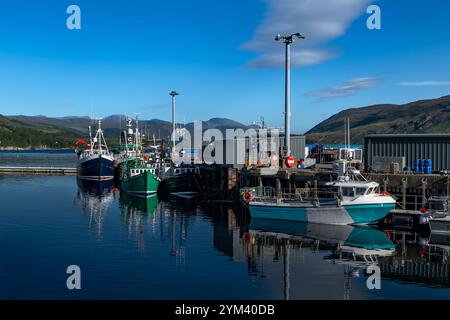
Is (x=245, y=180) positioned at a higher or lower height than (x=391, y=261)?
higher

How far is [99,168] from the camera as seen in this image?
97.2m

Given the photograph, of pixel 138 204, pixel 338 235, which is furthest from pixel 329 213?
pixel 138 204

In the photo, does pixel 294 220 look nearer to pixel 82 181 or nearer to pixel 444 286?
pixel 444 286

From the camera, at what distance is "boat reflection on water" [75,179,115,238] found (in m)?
48.6

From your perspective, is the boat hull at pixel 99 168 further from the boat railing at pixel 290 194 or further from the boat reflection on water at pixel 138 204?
the boat railing at pixel 290 194

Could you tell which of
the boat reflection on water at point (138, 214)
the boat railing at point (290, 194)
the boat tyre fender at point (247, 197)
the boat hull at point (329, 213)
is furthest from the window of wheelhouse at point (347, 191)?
the boat reflection on water at point (138, 214)

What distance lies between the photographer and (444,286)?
87.1 ft

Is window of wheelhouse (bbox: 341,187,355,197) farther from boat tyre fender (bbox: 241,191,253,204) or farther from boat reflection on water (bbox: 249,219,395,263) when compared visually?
boat tyre fender (bbox: 241,191,253,204)

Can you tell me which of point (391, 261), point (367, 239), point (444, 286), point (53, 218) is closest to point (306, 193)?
point (367, 239)

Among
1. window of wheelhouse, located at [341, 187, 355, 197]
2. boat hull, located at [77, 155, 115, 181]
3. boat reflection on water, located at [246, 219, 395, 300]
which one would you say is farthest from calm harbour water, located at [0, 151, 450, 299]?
boat hull, located at [77, 155, 115, 181]

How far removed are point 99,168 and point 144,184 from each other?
30228 millimetres

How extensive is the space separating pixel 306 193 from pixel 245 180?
12.7 meters

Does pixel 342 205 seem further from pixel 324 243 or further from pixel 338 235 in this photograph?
pixel 324 243
